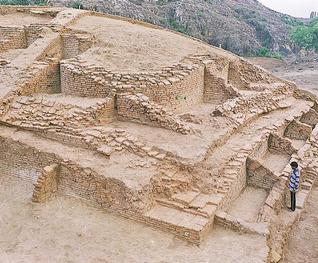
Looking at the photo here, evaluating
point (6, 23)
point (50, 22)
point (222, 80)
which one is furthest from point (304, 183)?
point (6, 23)

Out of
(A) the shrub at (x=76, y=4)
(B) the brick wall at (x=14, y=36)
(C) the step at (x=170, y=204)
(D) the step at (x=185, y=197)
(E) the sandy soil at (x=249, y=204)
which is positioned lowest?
(E) the sandy soil at (x=249, y=204)

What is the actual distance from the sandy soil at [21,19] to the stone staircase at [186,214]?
9037mm

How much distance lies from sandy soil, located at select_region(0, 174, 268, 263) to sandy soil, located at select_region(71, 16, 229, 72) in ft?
14.4

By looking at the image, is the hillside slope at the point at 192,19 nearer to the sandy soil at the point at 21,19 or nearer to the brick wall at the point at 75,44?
the sandy soil at the point at 21,19

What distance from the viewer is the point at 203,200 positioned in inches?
342

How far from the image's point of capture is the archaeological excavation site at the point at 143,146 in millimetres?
8148

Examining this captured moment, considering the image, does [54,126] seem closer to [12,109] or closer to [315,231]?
[12,109]

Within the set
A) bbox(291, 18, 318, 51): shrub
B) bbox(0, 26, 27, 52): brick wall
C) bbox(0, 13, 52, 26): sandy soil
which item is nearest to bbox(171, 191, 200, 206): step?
bbox(0, 26, 27, 52): brick wall

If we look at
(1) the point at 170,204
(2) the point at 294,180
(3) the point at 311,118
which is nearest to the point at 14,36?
(1) the point at 170,204

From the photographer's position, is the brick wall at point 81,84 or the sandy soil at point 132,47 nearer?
the brick wall at point 81,84

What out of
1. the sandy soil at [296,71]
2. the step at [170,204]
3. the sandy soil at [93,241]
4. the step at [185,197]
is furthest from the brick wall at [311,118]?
the sandy soil at [296,71]

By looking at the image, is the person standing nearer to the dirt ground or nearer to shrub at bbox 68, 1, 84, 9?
the dirt ground

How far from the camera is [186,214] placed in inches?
328

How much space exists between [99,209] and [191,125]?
330 cm
